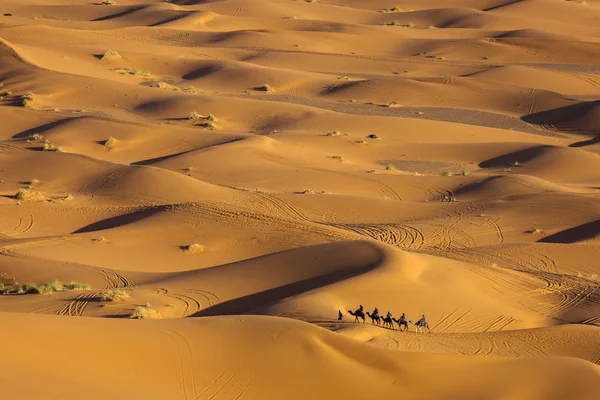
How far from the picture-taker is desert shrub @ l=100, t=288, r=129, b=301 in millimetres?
15367

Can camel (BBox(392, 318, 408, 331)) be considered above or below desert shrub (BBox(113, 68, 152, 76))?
above

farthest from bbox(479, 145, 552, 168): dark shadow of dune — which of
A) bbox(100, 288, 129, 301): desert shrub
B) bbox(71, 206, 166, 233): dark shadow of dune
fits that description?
bbox(100, 288, 129, 301): desert shrub

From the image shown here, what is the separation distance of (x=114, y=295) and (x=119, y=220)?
23.6ft

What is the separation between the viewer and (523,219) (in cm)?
2370

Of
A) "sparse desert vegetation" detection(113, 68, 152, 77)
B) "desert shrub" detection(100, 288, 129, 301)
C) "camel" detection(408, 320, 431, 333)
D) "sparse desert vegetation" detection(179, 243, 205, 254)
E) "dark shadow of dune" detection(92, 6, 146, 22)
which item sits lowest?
"dark shadow of dune" detection(92, 6, 146, 22)

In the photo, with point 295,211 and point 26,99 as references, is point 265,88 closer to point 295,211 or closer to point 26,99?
point 26,99

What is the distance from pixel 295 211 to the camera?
23609mm

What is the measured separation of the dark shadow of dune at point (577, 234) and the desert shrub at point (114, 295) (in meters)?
11.0

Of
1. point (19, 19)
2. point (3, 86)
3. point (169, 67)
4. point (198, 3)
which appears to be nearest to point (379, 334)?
point (3, 86)

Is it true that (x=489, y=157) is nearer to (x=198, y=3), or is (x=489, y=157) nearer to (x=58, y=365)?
(x=58, y=365)

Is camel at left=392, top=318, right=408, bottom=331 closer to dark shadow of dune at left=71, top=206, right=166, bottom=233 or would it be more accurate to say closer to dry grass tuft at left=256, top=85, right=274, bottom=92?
dark shadow of dune at left=71, top=206, right=166, bottom=233

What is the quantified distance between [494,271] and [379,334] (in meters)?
5.67

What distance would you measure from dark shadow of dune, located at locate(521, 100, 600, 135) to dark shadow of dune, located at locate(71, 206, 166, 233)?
64.6ft

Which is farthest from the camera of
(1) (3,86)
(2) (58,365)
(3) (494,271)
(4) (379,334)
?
(1) (3,86)
